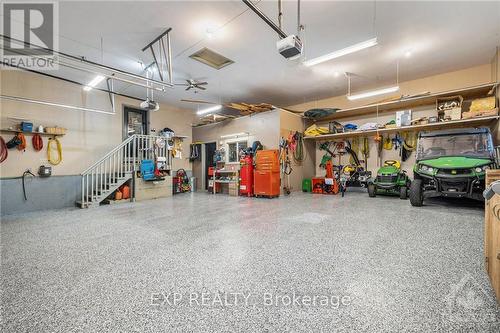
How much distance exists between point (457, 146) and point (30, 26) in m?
9.09

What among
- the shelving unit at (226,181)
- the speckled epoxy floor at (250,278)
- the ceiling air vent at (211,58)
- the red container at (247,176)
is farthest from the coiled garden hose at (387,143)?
the ceiling air vent at (211,58)

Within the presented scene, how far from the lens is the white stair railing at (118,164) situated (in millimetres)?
6273

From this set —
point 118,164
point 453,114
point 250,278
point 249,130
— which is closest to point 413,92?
point 453,114

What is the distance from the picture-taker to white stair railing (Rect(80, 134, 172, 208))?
20.6ft

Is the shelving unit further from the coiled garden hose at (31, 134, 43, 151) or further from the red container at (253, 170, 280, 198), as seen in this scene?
the coiled garden hose at (31, 134, 43, 151)

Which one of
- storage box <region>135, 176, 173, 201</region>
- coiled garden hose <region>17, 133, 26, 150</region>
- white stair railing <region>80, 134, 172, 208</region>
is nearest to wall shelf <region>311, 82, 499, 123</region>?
storage box <region>135, 176, 173, 201</region>

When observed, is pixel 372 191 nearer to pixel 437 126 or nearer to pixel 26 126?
pixel 437 126

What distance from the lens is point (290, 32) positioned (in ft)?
14.0

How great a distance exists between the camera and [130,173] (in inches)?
268

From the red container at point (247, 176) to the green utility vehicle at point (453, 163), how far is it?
446cm

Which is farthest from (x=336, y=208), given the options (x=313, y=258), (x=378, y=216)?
(x=313, y=258)

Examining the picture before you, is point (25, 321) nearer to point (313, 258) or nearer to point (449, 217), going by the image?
point (313, 258)

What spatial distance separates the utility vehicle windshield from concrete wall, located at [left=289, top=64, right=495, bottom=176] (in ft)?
6.44

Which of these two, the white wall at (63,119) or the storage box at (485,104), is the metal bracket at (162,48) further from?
the storage box at (485,104)
